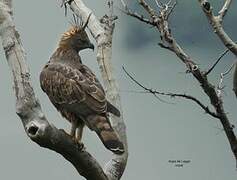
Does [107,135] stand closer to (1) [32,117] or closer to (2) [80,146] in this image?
(2) [80,146]

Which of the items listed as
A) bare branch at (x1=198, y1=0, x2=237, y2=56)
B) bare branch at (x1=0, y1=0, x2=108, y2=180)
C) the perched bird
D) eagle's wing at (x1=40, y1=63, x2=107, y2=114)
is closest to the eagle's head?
the perched bird

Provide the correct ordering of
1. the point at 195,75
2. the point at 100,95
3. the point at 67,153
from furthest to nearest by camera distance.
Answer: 1. the point at 195,75
2. the point at 100,95
3. the point at 67,153

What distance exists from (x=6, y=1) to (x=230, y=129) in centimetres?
216

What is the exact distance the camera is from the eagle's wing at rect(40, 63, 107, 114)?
17.4 feet

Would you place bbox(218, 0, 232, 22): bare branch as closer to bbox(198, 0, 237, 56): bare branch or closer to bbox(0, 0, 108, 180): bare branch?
bbox(198, 0, 237, 56): bare branch

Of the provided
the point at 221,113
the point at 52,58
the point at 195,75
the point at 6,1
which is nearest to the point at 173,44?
the point at 195,75

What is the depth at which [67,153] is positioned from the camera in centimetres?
466

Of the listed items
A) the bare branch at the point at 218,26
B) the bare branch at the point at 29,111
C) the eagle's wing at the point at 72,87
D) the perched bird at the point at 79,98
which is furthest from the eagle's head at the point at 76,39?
the bare branch at the point at 29,111

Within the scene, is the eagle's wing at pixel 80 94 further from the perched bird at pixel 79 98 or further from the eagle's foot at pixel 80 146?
the eagle's foot at pixel 80 146

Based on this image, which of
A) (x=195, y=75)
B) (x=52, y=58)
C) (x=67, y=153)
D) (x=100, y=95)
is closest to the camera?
(x=67, y=153)

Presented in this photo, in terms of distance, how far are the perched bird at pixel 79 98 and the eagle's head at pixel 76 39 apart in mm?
225

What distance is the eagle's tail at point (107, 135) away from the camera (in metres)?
4.94

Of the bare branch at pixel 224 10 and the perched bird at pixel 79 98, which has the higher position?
the bare branch at pixel 224 10

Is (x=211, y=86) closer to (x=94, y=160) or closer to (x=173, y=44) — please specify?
(x=173, y=44)
